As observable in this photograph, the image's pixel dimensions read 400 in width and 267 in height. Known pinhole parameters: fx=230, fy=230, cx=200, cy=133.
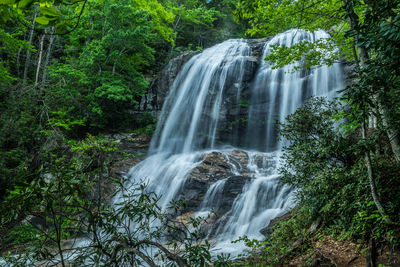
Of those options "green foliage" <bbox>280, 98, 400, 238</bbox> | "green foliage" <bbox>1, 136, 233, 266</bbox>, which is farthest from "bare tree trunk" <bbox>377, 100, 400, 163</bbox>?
"green foliage" <bbox>1, 136, 233, 266</bbox>

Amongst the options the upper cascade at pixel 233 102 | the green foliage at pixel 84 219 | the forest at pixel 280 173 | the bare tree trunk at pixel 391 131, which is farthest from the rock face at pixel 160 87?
the green foliage at pixel 84 219

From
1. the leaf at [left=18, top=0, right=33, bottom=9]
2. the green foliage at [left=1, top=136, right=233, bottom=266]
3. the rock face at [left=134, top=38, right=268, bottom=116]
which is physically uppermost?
the rock face at [left=134, top=38, right=268, bottom=116]

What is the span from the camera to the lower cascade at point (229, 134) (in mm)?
8219

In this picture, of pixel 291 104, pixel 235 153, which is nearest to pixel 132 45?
pixel 235 153

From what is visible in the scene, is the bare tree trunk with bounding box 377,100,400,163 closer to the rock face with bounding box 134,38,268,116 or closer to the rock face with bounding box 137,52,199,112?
the rock face with bounding box 134,38,268,116

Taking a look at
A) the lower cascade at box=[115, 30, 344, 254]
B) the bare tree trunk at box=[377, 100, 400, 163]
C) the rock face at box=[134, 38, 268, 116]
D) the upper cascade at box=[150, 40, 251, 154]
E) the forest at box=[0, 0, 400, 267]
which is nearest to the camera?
the forest at box=[0, 0, 400, 267]

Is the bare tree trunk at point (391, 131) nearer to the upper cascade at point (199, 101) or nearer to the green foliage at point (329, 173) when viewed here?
the green foliage at point (329, 173)

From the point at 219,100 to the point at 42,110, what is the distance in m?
9.60

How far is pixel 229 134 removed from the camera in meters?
14.6

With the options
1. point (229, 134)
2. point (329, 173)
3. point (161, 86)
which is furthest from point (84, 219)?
point (161, 86)

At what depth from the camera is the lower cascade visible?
8219mm

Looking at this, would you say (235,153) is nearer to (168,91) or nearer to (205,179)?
(205,179)

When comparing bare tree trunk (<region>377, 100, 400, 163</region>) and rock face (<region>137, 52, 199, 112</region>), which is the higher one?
rock face (<region>137, 52, 199, 112</region>)

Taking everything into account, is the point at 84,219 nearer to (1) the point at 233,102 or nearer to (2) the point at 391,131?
(2) the point at 391,131
